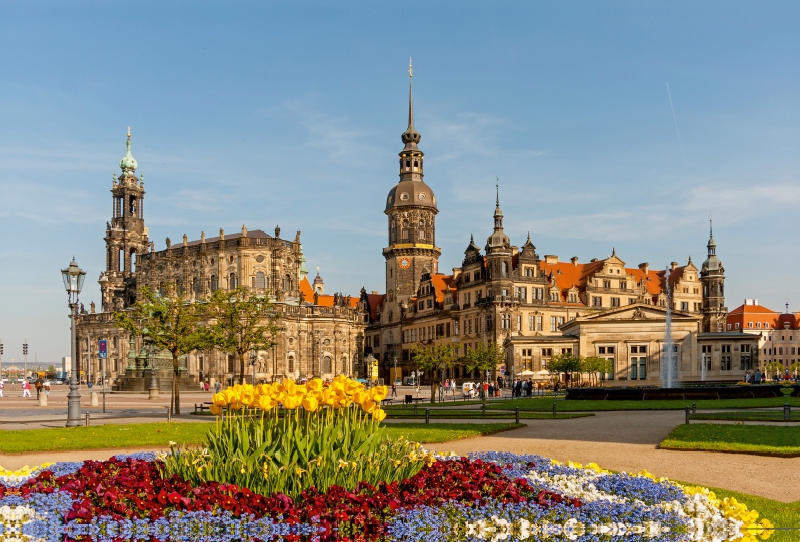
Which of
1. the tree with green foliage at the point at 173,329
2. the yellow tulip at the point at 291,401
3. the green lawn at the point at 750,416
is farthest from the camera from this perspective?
the tree with green foliage at the point at 173,329

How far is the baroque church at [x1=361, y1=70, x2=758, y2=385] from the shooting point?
254 feet

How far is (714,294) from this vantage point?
10019cm

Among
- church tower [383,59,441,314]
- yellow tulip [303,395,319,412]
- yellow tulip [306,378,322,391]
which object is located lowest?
yellow tulip [303,395,319,412]

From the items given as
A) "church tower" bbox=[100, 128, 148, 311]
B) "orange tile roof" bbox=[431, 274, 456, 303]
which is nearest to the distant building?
"orange tile roof" bbox=[431, 274, 456, 303]

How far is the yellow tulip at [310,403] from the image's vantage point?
9420 millimetres

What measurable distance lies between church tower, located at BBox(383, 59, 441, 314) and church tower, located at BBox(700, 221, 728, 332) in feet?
116

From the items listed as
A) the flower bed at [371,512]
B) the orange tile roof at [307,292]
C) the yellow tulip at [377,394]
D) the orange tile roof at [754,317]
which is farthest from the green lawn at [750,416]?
the orange tile roof at [754,317]

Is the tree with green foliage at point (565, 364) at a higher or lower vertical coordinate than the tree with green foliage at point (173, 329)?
lower

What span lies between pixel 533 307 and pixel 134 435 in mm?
70376

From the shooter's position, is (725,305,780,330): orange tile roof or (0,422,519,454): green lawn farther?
(725,305,780,330): orange tile roof

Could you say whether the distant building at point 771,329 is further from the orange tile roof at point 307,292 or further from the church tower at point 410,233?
the orange tile roof at point 307,292

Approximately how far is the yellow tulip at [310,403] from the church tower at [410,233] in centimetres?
9860

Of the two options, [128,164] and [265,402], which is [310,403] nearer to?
[265,402]

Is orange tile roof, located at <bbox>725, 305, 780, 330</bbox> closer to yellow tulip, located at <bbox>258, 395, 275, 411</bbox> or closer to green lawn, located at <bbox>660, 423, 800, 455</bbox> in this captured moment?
green lawn, located at <bbox>660, 423, 800, 455</bbox>
